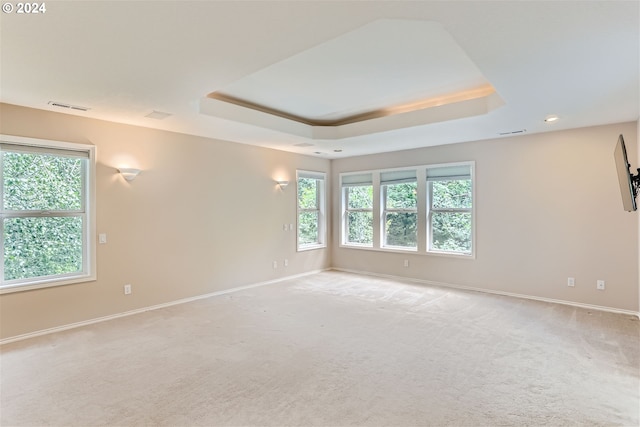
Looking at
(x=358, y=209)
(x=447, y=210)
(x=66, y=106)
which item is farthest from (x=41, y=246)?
(x=447, y=210)

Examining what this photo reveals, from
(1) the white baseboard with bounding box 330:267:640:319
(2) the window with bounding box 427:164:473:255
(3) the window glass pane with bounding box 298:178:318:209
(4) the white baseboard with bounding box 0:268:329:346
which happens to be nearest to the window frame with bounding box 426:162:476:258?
(2) the window with bounding box 427:164:473:255

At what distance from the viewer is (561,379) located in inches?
104

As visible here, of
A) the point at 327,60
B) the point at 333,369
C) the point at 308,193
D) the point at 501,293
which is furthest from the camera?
the point at 308,193

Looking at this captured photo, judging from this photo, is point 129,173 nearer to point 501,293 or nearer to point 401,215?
point 401,215

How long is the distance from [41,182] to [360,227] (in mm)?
5282

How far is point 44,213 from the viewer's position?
3740 millimetres

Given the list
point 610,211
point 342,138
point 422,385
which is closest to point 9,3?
point 422,385

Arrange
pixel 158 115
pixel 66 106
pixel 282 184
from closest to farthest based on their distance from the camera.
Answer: pixel 66 106
pixel 158 115
pixel 282 184

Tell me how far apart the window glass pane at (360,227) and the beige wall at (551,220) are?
4.87 ft

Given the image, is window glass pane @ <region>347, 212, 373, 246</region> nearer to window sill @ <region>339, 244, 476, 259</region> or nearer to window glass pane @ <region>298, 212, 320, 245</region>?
window sill @ <region>339, 244, 476, 259</region>

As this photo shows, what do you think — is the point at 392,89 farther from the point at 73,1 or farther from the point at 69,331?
the point at 69,331

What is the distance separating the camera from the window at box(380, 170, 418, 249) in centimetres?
628

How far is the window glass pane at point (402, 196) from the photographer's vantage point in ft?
20.6

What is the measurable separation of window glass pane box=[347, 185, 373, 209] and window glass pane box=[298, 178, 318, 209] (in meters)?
0.74
